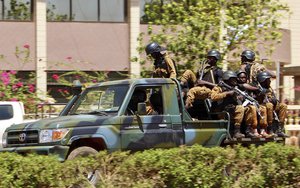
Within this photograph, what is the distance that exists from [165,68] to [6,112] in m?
4.87

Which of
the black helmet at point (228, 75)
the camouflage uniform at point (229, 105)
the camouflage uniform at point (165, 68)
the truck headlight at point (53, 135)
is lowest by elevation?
the truck headlight at point (53, 135)

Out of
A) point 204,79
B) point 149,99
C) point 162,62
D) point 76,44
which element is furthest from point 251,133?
point 76,44

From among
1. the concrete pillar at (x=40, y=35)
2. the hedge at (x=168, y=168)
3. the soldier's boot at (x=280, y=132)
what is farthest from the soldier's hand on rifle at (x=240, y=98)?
the concrete pillar at (x=40, y=35)

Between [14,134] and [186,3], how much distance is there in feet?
30.6

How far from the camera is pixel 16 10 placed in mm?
23859

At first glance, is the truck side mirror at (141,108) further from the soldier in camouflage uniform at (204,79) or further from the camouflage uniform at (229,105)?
the camouflage uniform at (229,105)

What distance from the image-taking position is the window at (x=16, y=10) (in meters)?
23.6

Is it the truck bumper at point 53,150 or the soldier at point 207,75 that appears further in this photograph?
the soldier at point 207,75

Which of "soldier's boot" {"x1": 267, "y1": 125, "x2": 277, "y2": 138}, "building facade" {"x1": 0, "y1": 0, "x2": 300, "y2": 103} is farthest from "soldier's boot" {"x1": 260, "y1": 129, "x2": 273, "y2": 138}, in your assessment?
"building facade" {"x1": 0, "y1": 0, "x2": 300, "y2": 103}

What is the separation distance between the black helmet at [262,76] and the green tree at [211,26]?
19.8 feet

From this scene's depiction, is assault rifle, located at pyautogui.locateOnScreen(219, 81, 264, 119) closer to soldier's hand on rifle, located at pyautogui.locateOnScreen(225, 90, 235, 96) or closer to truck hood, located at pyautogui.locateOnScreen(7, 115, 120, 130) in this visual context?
soldier's hand on rifle, located at pyautogui.locateOnScreen(225, 90, 235, 96)

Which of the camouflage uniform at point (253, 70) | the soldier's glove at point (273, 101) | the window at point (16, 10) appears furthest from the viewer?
the window at point (16, 10)

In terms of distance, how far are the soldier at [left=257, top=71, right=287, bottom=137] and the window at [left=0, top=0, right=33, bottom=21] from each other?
1419cm

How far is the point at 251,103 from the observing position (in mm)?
11000
